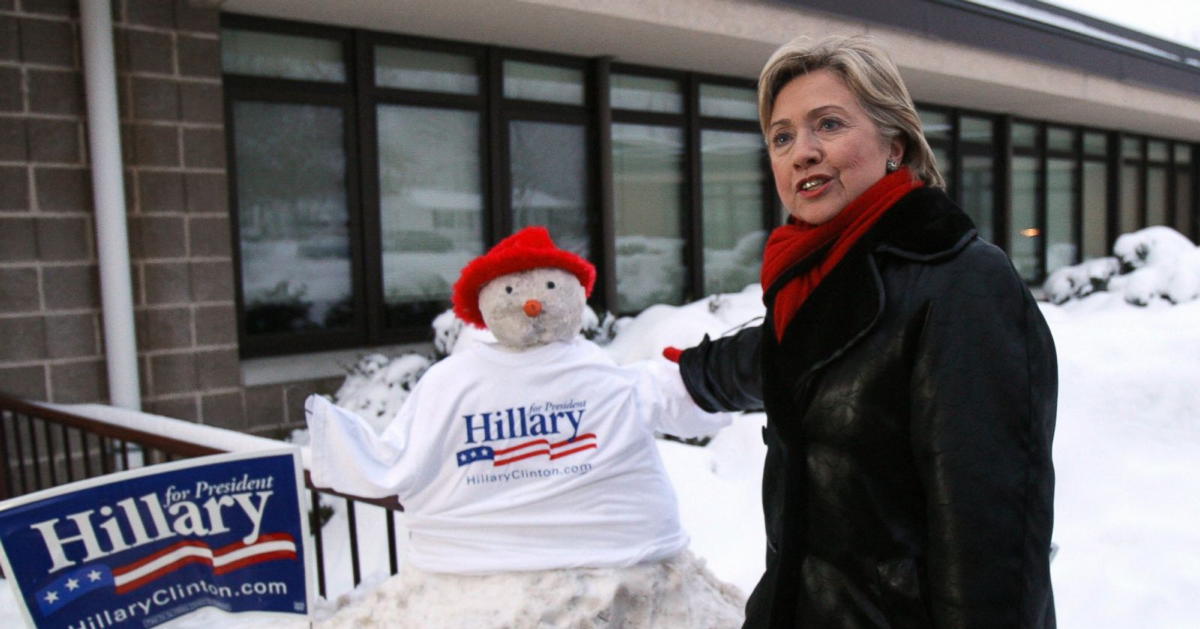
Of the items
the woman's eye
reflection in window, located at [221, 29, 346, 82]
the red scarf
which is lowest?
the red scarf

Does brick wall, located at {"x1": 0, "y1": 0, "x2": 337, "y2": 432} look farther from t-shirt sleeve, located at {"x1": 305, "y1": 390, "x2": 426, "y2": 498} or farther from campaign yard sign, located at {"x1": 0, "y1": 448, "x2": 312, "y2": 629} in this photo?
t-shirt sleeve, located at {"x1": 305, "y1": 390, "x2": 426, "y2": 498}

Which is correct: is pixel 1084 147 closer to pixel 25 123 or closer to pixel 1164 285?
pixel 1164 285

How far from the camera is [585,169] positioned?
751 cm

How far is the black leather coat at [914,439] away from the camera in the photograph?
1.20 metres

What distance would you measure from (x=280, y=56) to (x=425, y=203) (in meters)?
1.44

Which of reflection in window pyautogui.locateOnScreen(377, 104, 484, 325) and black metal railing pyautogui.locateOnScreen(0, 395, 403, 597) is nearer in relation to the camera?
black metal railing pyautogui.locateOnScreen(0, 395, 403, 597)

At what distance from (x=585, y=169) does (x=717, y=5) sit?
1.75 metres

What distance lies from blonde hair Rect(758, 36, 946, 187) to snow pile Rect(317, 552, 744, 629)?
1.36m

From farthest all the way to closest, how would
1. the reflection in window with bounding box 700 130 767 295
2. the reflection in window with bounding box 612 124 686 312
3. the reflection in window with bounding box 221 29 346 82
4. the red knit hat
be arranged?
the reflection in window with bounding box 700 130 767 295
the reflection in window with bounding box 612 124 686 312
the reflection in window with bounding box 221 29 346 82
the red knit hat

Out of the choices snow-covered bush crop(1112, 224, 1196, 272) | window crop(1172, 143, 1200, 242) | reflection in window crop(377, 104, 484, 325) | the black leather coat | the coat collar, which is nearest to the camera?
the black leather coat

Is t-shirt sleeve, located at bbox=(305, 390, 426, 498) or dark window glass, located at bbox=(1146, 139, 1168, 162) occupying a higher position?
dark window glass, located at bbox=(1146, 139, 1168, 162)

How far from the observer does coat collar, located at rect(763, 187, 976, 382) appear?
133 centimetres

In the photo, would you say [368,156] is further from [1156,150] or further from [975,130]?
[1156,150]

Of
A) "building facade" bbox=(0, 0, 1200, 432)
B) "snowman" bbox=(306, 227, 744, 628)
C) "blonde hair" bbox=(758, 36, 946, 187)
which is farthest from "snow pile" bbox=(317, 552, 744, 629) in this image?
"building facade" bbox=(0, 0, 1200, 432)
